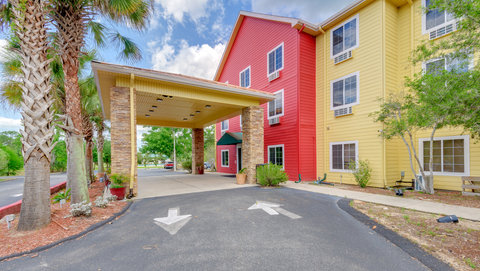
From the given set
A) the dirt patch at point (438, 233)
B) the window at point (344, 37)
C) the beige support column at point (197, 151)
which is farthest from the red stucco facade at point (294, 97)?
the beige support column at point (197, 151)

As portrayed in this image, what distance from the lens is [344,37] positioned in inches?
427

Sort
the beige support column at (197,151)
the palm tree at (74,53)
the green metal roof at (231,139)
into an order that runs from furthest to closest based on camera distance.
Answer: the beige support column at (197,151)
the green metal roof at (231,139)
the palm tree at (74,53)

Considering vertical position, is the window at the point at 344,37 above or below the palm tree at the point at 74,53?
above

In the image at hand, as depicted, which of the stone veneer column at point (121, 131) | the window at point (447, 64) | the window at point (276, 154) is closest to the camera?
the window at point (447, 64)

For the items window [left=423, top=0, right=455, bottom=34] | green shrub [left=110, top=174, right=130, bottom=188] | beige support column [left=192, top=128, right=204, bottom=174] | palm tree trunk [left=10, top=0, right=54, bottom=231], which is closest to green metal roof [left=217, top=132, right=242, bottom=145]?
beige support column [left=192, top=128, right=204, bottom=174]

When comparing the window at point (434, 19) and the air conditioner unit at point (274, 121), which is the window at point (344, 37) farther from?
the air conditioner unit at point (274, 121)

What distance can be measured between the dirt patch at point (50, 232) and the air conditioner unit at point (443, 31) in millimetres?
13297

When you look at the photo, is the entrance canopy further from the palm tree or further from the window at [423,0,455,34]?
the window at [423,0,455,34]

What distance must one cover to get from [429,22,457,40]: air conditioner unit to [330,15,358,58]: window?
9.22 feet

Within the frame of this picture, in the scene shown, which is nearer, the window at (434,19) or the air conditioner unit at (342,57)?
the window at (434,19)

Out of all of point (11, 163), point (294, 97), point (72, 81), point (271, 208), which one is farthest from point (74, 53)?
point (11, 163)

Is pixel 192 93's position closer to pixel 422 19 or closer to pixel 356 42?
pixel 356 42

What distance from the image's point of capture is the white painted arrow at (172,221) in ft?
14.6

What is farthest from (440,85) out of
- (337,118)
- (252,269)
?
(337,118)
